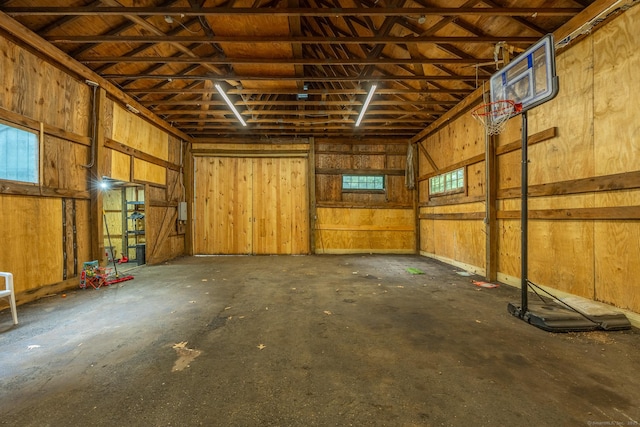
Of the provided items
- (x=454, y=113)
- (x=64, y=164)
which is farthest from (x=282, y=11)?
(x=454, y=113)

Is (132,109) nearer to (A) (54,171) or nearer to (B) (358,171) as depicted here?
(A) (54,171)

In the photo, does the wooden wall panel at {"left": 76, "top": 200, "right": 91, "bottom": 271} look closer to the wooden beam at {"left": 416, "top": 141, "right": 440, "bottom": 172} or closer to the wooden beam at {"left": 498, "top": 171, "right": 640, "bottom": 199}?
the wooden beam at {"left": 498, "top": 171, "right": 640, "bottom": 199}

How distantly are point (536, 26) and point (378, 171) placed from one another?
534cm

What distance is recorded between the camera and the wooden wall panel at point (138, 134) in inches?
224

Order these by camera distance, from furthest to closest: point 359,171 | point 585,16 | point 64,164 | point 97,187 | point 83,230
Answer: point 359,171 → point 97,187 → point 83,230 → point 64,164 → point 585,16

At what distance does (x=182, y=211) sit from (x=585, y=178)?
349 inches

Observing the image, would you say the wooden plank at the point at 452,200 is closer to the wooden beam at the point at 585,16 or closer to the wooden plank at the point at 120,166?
the wooden beam at the point at 585,16

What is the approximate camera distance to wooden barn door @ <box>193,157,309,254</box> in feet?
28.2

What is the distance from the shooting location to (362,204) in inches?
345

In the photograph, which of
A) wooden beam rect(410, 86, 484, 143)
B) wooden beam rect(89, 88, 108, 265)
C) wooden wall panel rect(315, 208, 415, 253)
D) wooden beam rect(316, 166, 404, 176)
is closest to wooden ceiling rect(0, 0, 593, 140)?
wooden beam rect(410, 86, 484, 143)

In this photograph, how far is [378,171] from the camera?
29.2ft

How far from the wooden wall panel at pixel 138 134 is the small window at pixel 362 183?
17.7 ft

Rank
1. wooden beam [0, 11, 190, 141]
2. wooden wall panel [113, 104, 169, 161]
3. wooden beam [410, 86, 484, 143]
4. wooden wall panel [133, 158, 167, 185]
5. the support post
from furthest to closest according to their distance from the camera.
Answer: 1. wooden wall panel [133, 158, 167, 185]
2. wooden wall panel [113, 104, 169, 161]
3. wooden beam [410, 86, 484, 143]
4. the support post
5. wooden beam [0, 11, 190, 141]

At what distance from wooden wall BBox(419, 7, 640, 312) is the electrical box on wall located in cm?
797
